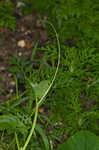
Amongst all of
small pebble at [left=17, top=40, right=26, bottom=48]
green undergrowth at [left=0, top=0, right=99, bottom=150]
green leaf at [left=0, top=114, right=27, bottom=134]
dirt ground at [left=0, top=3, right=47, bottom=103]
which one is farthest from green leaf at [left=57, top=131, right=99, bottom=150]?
small pebble at [left=17, top=40, right=26, bottom=48]

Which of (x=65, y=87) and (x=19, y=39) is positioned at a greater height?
(x=19, y=39)

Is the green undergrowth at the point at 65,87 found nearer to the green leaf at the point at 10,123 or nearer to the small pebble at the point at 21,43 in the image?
the green leaf at the point at 10,123

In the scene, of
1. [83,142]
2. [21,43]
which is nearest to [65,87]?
[83,142]

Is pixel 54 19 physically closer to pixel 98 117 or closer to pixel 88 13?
pixel 88 13

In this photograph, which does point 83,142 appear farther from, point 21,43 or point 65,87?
point 21,43

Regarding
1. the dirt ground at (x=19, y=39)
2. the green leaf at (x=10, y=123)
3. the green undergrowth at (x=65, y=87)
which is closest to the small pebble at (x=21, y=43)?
the dirt ground at (x=19, y=39)

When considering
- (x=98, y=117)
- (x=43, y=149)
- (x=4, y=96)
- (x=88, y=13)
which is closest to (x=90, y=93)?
(x=98, y=117)

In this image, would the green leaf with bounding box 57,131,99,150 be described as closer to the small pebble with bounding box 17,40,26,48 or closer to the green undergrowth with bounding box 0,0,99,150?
the green undergrowth with bounding box 0,0,99,150
